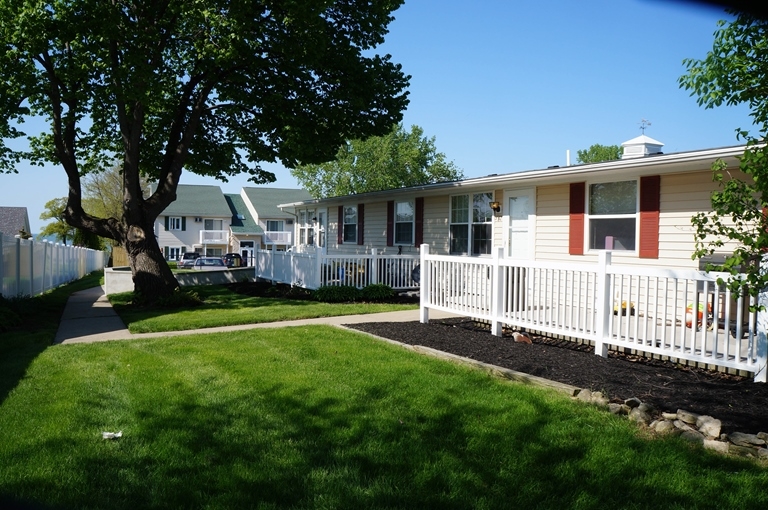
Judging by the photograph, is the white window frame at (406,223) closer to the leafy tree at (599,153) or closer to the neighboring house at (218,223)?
the neighboring house at (218,223)

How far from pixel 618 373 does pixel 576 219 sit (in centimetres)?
629

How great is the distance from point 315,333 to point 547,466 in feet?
18.0

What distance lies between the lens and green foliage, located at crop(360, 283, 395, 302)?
47.0ft

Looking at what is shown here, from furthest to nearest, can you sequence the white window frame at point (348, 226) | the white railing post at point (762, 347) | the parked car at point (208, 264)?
1. the parked car at point (208, 264)
2. the white window frame at point (348, 226)
3. the white railing post at point (762, 347)

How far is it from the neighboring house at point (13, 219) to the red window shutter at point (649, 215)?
147 feet

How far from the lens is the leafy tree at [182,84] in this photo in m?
12.3

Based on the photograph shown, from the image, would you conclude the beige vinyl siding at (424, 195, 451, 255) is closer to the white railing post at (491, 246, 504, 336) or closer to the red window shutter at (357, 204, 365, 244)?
the red window shutter at (357, 204, 365, 244)

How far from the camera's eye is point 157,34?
42.2ft

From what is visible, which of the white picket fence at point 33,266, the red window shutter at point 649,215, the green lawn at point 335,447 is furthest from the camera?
the white picket fence at point 33,266

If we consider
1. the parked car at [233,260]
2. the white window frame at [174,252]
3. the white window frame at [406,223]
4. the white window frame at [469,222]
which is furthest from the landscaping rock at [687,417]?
the white window frame at [174,252]

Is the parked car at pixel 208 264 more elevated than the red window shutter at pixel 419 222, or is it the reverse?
the red window shutter at pixel 419 222

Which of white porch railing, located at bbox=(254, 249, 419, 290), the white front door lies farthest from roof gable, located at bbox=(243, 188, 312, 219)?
the white front door

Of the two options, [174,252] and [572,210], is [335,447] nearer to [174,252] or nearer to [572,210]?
[572,210]

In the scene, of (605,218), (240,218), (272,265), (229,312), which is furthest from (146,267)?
(240,218)
